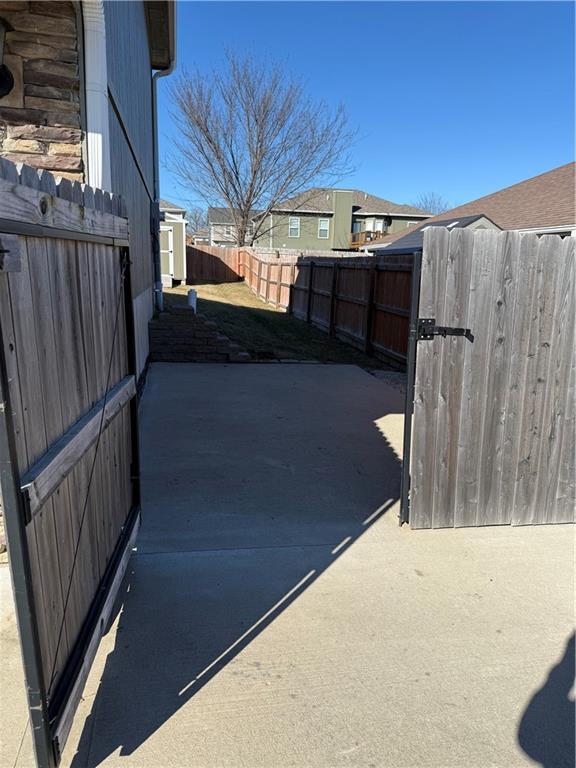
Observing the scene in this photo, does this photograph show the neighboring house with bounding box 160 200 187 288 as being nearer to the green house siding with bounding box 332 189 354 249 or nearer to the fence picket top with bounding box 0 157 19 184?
the green house siding with bounding box 332 189 354 249

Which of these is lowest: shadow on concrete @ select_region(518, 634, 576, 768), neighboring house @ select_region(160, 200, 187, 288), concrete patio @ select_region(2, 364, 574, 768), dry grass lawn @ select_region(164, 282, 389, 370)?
shadow on concrete @ select_region(518, 634, 576, 768)

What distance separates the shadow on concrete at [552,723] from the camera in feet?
6.81

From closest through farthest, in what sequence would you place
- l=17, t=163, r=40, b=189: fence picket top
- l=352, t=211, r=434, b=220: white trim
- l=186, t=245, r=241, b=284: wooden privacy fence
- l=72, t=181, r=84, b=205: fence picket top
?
1. l=17, t=163, r=40, b=189: fence picket top
2. l=72, t=181, r=84, b=205: fence picket top
3. l=186, t=245, r=241, b=284: wooden privacy fence
4. l=352, t=211, r=434, b=220: white trim

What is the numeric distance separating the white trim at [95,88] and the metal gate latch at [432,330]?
8.15ft

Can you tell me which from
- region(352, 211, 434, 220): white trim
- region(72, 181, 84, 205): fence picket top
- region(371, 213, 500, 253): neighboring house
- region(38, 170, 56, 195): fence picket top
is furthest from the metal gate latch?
region(352, 211, 434, 220): white trim

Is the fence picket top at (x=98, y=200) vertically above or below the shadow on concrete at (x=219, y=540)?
above

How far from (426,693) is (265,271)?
21.1 m

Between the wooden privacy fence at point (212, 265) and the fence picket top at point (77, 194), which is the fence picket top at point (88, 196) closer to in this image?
the fence picket top at point (77, 194)

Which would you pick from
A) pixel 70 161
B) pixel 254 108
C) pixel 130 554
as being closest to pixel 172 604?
pixel 130 554

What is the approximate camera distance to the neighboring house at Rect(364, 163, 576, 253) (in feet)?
49.8

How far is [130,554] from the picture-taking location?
3254 mm

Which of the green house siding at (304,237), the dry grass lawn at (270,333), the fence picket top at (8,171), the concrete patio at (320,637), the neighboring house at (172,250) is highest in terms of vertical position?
the green house siding at (304,237)

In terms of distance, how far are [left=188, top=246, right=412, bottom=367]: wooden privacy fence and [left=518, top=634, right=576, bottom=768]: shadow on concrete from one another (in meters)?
8.26

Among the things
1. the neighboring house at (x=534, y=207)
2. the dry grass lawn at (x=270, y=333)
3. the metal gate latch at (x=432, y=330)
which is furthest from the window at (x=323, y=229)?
the metal gate latch at (x=432, y=330)
